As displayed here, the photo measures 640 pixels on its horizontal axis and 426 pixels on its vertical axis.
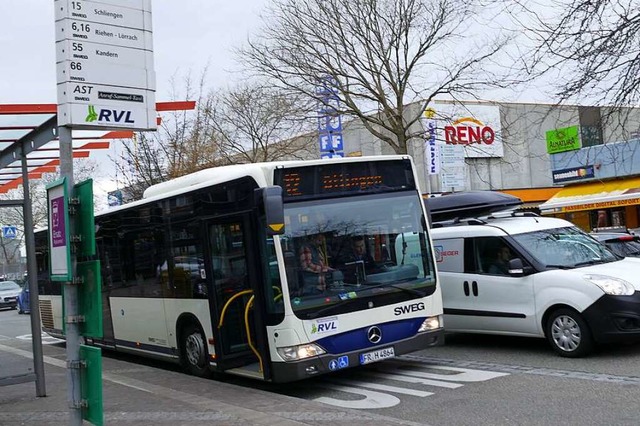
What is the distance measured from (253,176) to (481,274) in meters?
4.02

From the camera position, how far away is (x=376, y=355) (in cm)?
865

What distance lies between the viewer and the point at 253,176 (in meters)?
8.49

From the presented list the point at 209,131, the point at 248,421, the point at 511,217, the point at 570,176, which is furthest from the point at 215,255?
the point at 570,176

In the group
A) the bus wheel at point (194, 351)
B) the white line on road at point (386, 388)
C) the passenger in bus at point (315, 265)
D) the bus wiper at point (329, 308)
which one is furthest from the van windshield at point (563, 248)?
the bus wheel at point (194, 351)

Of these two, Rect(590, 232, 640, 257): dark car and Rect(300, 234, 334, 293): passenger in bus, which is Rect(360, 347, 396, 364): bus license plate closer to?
Rect(300, 234, 334, 293): passenger in bus

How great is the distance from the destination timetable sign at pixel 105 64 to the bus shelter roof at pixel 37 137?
4.28ft

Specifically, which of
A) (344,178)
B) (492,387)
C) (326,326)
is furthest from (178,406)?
(492,387)

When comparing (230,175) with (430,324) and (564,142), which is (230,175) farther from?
(564,142)

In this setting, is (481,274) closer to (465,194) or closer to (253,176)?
(465,194)

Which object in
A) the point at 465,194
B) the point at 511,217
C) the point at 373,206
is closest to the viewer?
the point at 373,206

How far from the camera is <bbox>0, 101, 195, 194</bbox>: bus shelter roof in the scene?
7.25 m

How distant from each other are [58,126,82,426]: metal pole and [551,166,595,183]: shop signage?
1061 inches

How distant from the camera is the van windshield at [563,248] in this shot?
32.5 feet

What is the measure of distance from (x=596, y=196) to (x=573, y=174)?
2.50 m
